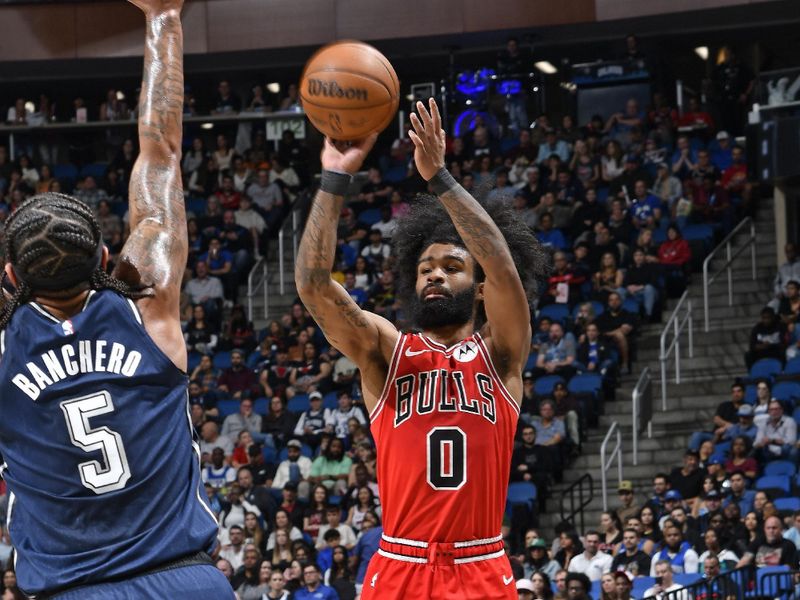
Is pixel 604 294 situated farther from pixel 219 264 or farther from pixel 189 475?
pixel 189 475

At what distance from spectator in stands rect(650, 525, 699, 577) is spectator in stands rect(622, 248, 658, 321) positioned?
575 cm

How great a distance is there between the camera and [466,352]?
618 centimetres

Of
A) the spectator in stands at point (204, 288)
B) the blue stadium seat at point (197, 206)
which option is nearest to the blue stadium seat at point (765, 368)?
the spectator in stands at point (204, 288)

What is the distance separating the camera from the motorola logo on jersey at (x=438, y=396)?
600cm

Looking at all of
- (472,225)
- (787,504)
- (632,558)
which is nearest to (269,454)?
(632,558)

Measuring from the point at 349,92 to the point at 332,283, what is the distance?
0.79 meters

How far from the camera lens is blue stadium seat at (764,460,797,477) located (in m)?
14.0

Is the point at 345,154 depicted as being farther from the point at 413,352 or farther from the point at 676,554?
the point at 676,554

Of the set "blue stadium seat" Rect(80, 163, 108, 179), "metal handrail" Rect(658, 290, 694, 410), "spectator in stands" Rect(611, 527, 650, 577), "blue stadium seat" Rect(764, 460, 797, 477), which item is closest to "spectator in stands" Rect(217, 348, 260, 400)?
"metal handrail" Rect(658, 290, 694, 410)

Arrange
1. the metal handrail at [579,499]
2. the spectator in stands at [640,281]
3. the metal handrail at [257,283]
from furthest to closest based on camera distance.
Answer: the metal handrail at [257,283], the spectator in stands at [640,281], the metal handrail at [579,499]

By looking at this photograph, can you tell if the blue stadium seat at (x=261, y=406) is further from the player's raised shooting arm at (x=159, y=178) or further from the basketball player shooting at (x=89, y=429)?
the basketball player shooting at (x=89, y=429)

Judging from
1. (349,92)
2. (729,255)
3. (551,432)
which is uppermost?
(349,92)

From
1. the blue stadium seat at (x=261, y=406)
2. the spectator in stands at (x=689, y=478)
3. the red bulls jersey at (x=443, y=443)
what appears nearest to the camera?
the red bulls jersey at (x=443, y=443)

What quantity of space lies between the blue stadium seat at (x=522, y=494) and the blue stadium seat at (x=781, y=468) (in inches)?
97.4
